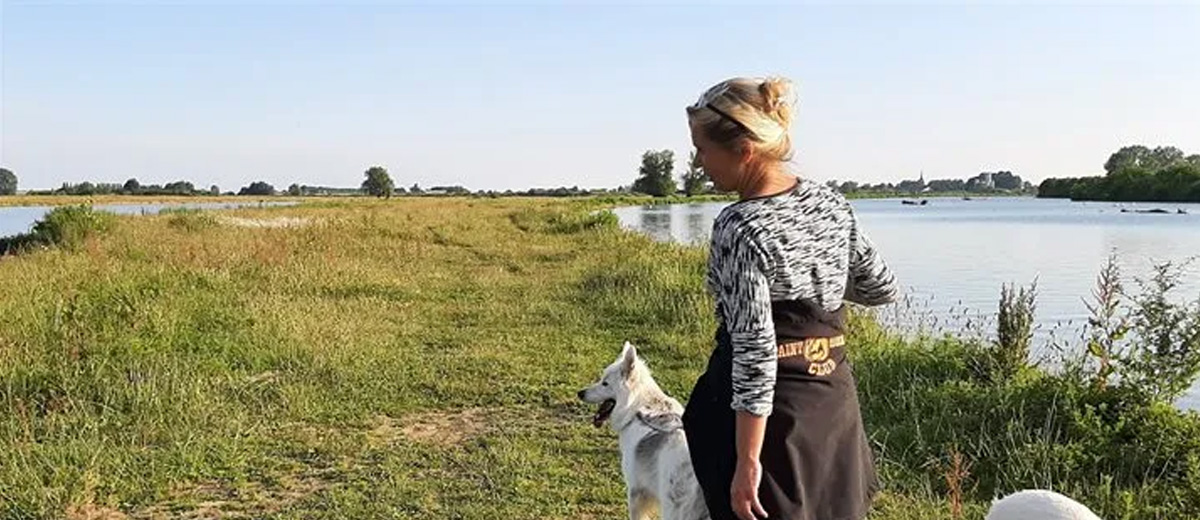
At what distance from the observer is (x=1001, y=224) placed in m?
37.1

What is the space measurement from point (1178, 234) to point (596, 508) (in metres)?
30.2

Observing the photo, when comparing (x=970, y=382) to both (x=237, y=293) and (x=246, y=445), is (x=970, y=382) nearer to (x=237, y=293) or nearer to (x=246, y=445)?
(x=246, y=445)

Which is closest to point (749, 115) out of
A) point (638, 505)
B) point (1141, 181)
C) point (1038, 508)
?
point (1038, 508)


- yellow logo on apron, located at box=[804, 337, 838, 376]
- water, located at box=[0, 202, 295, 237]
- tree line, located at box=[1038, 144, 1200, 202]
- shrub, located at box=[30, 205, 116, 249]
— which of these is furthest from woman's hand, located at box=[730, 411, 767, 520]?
tree line, located at box=[1038, 144, 1200, 202]

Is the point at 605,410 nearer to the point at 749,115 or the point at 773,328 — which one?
the point at 773,328

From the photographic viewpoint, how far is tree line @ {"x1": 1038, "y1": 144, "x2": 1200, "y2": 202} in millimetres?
55281

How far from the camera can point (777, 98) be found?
2062 mm

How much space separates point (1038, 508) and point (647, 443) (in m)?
1.87

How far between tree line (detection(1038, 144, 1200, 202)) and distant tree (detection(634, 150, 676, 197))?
4646 centimetres

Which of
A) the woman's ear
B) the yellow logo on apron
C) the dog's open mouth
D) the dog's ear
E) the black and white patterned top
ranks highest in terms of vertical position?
the woman's ear

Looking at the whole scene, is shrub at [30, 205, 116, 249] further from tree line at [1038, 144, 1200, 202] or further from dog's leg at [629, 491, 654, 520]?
tree line at [1038, 144, 1200, 202]

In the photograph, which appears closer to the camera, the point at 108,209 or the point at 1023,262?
the point at 1023,262

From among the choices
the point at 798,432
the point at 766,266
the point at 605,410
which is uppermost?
the point at 766,266

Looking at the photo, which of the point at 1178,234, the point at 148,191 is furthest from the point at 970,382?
the point at 148,191
